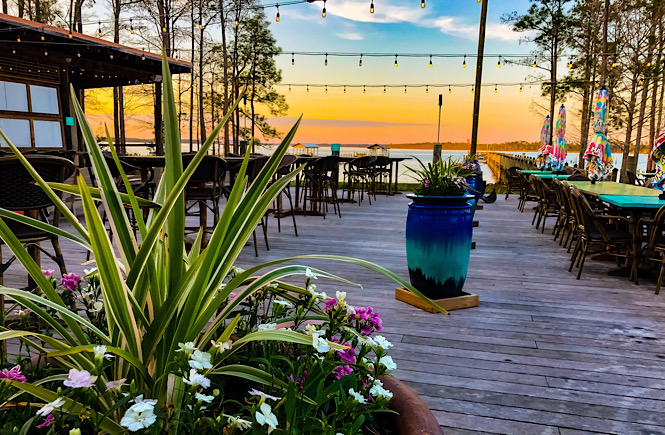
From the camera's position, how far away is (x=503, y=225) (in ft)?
23.7

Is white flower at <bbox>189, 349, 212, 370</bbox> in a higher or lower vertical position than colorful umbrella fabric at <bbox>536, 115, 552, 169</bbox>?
lower

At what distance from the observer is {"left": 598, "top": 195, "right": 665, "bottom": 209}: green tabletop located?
3.89 metres

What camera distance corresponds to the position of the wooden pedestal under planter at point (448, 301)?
3240 mm

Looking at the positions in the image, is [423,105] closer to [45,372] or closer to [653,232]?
[653,232]

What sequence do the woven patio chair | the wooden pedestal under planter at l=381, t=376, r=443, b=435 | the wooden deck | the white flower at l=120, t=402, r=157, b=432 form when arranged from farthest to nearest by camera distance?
the woven patio chair, the wooden deck, the wooden pedestal under planter at l=381, t=376, r=443, b=435, the white flower at l=120, t=402, r=157, b=432

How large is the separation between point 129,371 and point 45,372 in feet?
0.63

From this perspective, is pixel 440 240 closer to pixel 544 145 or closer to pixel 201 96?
pixel 544 145

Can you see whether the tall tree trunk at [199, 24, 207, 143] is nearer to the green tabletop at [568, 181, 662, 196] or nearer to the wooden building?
the wooden building

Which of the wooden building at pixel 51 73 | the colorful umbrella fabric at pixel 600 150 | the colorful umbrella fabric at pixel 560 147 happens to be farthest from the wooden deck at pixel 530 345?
the wooden building at pixel 51 73

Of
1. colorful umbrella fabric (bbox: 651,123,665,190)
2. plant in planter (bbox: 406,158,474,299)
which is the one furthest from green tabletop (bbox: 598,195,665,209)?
plant in planter (bbox: 406,158,474,299)

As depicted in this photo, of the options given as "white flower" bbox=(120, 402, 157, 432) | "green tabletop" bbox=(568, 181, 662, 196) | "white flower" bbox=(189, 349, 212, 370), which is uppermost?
"green tabletop" bbox=(568, 181, 662, 196)

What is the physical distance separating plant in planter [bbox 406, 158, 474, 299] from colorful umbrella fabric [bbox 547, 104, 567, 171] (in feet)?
22.8

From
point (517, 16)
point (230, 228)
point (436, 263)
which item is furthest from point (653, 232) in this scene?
point (517, 16)

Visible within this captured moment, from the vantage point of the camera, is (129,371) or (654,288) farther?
(654,288)
